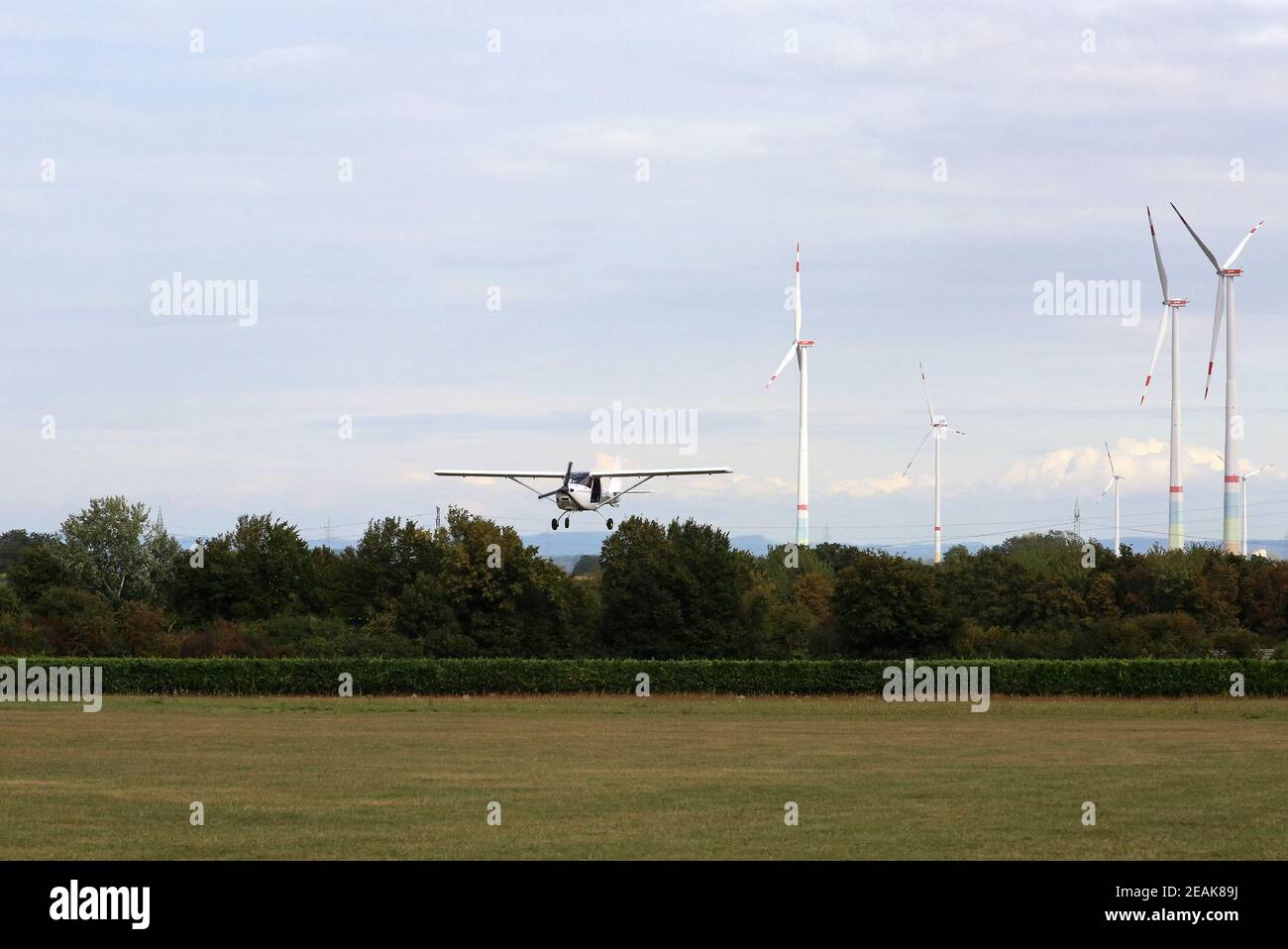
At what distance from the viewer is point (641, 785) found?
32875 millimetres

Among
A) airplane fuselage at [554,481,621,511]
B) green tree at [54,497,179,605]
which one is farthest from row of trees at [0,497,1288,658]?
airplane fuselage at [554,481,621,511]

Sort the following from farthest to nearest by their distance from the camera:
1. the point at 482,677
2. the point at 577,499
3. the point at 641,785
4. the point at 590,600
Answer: the point at 590,600, the point at 482,677, the point at 577,499, the point at 641,785

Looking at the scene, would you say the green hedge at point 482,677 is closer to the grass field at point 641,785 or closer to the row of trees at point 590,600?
the row of trees at point 590,600

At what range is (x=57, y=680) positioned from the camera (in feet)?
240

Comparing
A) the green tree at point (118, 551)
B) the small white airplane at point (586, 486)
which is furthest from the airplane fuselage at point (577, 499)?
the green tree at point (118, 551)

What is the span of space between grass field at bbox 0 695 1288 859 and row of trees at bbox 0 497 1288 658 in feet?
70.4

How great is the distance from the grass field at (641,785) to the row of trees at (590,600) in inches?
844

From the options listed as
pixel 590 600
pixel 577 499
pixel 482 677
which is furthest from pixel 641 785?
pixel 590 600

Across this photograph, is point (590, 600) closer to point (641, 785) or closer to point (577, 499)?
point (577, 499)

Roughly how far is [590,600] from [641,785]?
58.5 metres

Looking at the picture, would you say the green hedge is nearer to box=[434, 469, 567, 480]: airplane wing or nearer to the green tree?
box=[434, 469, 567, 480]: airplane wing

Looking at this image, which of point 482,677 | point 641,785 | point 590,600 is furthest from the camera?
point 590,600

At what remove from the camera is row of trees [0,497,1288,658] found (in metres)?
81.4
